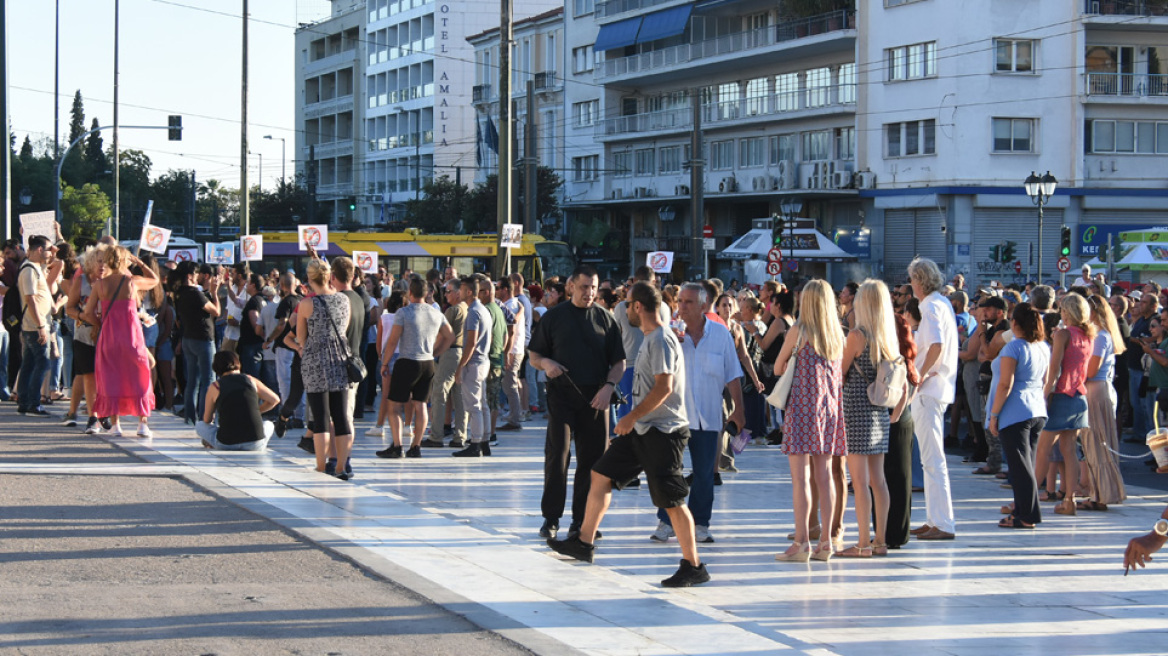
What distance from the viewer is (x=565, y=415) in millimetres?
9312

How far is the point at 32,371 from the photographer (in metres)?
15.7

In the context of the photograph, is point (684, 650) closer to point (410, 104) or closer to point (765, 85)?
point (765, 85)

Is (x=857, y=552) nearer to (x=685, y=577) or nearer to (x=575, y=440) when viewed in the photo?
(x=685, y=577)

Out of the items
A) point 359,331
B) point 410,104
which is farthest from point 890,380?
point 410,104

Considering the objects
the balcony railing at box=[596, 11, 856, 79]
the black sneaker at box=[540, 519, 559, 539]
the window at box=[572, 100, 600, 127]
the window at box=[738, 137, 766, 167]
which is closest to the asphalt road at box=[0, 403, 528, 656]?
the black sneaker at box=[540, 519, 559, 539]

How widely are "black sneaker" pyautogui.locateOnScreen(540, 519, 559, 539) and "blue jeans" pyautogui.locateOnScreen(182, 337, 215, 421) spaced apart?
6.96 metres

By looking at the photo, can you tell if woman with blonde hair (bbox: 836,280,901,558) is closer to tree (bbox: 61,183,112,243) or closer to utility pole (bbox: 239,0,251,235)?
utility pole (bbox: 239,0,251,235)

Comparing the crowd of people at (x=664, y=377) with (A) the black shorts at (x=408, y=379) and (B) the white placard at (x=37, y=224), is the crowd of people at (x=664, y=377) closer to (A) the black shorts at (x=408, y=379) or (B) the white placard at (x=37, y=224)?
(A) the black shorts at (x=408, y=379)

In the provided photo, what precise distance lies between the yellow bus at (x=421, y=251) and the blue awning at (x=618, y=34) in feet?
57.4

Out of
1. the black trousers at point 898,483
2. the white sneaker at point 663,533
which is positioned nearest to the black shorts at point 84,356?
the white sneaker at point 663,533

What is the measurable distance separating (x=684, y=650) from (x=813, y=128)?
49419 millimetres

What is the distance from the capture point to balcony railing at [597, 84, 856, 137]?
52562mm

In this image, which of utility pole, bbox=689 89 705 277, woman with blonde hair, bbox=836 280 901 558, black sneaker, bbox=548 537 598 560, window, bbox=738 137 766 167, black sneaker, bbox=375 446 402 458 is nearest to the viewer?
black sneaker, bbox=548 537 598 560

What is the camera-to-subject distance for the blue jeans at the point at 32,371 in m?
15.4
